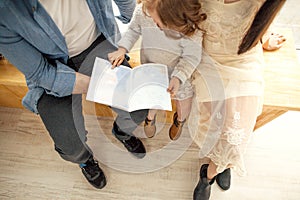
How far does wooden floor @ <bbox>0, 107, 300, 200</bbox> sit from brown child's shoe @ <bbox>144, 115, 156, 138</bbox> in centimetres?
4

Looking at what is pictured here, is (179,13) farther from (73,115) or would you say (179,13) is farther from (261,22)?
(73,115)

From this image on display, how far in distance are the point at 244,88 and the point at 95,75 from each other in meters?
0.46

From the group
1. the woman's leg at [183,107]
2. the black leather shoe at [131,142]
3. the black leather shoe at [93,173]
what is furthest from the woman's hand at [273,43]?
the black leather shoe at [93,173]

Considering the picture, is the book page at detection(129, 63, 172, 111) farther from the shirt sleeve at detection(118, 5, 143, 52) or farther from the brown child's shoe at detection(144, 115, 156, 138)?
the brown child's shoe at detection(144, 115, 156, 138)

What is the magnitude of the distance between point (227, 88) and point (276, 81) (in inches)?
8.8

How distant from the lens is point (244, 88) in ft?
2.92

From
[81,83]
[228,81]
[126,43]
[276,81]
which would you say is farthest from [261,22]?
[81,83]

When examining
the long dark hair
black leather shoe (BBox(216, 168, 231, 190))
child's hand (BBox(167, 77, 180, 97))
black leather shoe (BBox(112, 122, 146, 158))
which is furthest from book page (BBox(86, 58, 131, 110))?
black leather shoe (BBox(216, 168, 231, 190))

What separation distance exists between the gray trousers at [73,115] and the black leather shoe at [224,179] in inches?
15.2

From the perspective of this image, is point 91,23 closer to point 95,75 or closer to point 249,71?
A: point 95,75

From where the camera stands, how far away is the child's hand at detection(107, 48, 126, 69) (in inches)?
37.7

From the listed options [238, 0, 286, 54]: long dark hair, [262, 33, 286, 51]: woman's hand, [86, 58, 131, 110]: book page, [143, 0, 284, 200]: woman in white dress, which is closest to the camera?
[238, 0, 286, 54]: long dark hair

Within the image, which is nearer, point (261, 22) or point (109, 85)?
point (261, 22)

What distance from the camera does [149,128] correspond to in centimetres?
119
